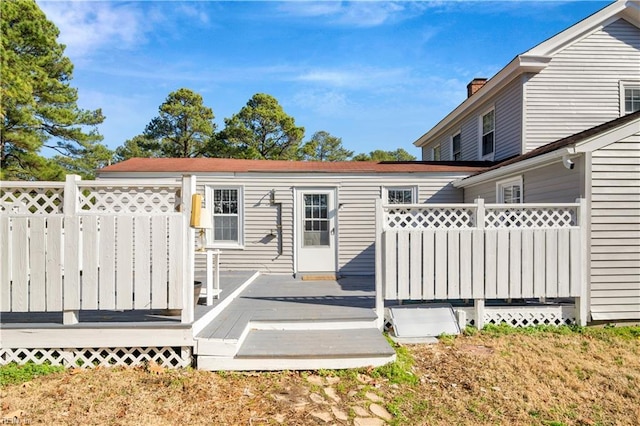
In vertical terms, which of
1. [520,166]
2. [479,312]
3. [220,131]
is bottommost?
[479,312]

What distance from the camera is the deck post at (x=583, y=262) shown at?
186 inches

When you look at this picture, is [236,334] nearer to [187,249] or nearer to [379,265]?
[187,249]

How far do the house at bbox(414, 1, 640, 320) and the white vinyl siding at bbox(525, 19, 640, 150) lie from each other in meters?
0.02

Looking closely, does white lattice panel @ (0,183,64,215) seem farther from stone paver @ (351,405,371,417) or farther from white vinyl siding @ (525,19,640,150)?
white vinyl siding @ (525,19,640,150)

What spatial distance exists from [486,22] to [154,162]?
949cm

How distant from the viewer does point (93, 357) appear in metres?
3.65

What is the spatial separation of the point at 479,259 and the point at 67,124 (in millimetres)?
18141

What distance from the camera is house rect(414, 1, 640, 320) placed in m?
4.90

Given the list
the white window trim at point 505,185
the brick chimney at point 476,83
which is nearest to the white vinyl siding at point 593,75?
the white window trim at point 505,185

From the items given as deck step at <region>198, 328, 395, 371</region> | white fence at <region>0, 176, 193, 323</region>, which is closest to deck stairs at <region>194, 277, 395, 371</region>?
deck step at <region>198, 328, 395, 371</region>

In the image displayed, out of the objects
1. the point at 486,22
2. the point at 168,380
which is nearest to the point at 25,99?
the point at 168,380

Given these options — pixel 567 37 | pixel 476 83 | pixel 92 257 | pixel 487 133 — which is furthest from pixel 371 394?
pixel 476 83

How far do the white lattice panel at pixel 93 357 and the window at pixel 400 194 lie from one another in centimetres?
591

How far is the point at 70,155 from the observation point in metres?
17.5
